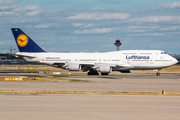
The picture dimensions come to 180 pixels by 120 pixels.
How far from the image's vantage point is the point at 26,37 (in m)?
58.8

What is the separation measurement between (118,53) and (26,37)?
19993 millimetres

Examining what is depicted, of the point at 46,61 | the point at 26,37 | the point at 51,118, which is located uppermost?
the point at 26,37

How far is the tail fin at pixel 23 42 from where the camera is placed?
2297 inches

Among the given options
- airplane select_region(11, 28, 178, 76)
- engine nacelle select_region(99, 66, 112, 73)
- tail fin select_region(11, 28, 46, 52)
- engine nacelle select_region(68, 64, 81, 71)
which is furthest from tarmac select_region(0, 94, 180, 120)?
tail fin select_region(11, 28, 46, 52)

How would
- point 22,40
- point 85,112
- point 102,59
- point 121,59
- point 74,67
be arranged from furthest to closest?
point 22,40 → point 102,59 → point 121,59 → point 74,67 → point 85,112

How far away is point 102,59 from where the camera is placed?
182 feet

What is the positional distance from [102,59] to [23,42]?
57.1ft

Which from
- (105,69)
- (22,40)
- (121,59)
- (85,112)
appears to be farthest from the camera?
(22,40)

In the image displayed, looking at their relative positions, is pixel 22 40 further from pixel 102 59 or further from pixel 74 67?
pixel 102 59

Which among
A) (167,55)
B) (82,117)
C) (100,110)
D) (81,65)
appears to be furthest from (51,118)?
(167,55)

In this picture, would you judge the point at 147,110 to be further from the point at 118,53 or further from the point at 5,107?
the point at 118,53

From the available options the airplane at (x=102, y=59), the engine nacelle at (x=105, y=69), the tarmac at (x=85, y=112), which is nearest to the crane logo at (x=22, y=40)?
the airplane at (x=102, y=59)

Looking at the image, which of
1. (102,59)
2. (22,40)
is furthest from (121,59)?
(22,40)

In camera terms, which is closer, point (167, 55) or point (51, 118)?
point (51, 118)
